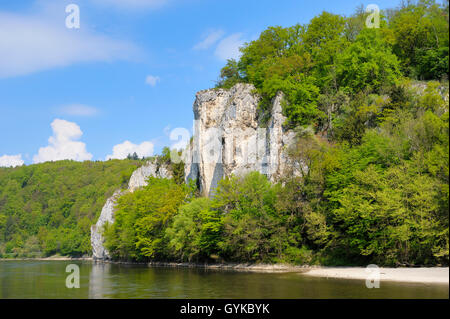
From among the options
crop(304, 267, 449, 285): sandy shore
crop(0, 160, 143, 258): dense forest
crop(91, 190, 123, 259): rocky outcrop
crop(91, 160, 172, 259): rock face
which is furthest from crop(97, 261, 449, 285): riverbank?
crop(0, 160, 143, 258): dense forest

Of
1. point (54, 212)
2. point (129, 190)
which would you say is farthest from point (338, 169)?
point (54, 212)

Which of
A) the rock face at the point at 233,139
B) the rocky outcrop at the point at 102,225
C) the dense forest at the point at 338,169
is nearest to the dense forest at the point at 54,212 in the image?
the rocky outcrop at the point at 102,225

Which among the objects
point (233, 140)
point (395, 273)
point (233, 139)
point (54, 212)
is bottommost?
point (395, 273)

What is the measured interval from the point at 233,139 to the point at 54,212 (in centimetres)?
13801

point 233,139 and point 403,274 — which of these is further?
point 233,139

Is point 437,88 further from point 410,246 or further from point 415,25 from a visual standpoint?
point 410,246

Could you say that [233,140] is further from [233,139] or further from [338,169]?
[338,169]

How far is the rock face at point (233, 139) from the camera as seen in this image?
197 feet

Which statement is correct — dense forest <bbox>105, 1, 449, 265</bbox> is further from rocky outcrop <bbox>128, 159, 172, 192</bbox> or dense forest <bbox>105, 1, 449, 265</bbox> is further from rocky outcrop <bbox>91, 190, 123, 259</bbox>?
rocky outcrop <bbox>91, 190, 123, 259</bbox>

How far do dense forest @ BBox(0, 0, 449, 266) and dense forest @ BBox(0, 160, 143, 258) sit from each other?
63456mm

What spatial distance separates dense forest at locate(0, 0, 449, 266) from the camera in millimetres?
36188

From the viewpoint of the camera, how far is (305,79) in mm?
63312

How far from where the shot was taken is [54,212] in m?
181
